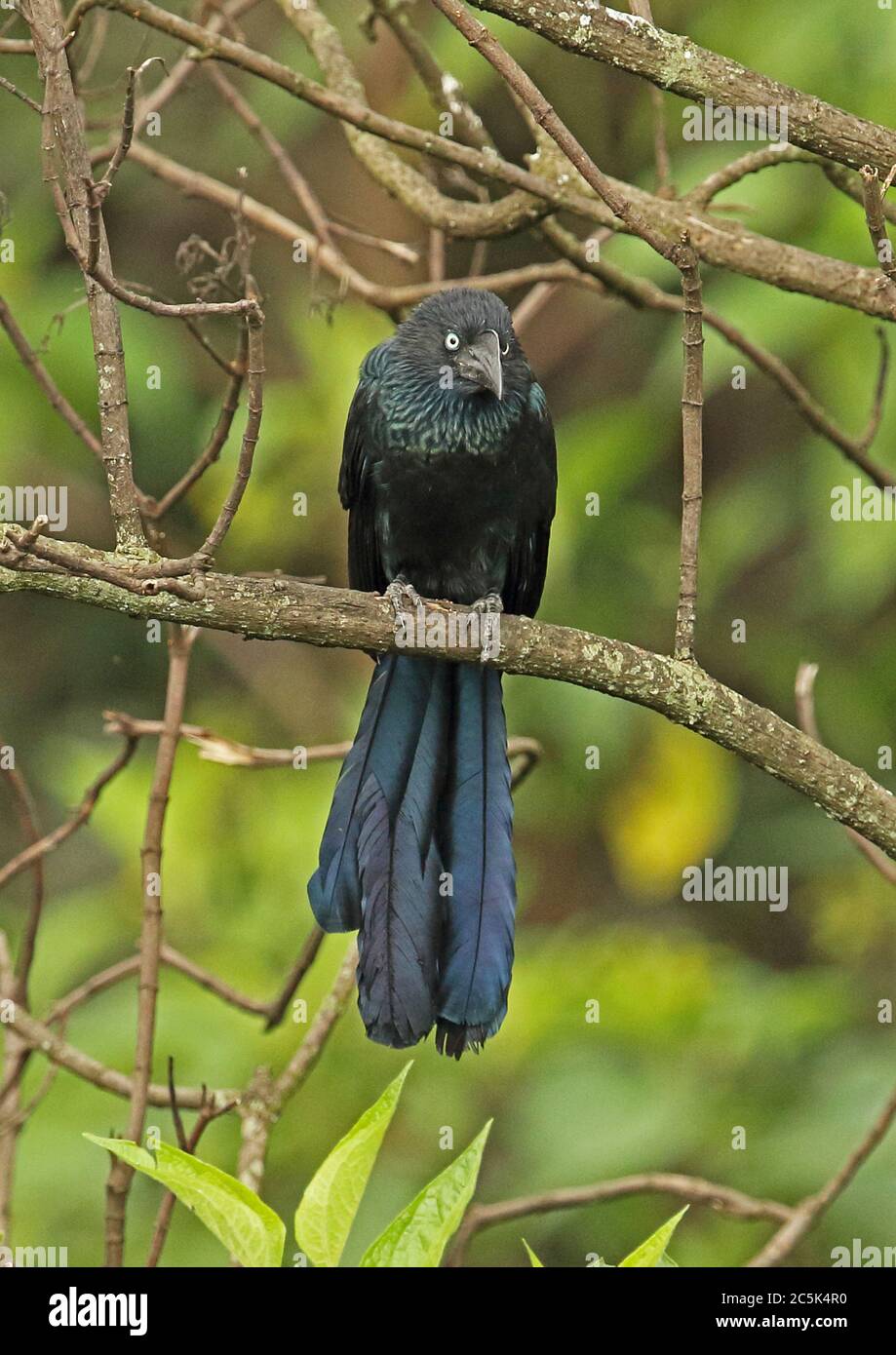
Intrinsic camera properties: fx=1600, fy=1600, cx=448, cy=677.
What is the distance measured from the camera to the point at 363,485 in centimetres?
363

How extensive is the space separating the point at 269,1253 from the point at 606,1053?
236 centimetres

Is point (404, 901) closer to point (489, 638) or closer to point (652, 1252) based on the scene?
point (489, 638)

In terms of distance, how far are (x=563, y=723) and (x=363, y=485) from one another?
1.40 meters

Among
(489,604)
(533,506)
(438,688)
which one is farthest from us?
(533,506)

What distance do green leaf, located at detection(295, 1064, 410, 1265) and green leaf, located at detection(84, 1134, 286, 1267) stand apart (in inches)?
1.4

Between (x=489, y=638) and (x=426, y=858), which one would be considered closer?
(x=489, y=638)

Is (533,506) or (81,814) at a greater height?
(533,506)

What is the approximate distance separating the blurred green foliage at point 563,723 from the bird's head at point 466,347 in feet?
0.84

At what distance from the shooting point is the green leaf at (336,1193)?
187 cm

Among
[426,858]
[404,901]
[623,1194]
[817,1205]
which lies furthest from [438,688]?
[817,1205]

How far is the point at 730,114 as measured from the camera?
238 cm

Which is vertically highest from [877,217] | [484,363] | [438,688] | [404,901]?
[484,363]
